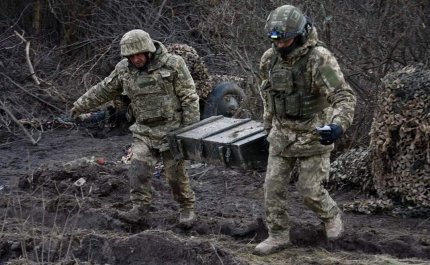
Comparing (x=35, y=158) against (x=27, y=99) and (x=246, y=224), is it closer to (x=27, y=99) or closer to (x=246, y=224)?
(x=27, y=99)

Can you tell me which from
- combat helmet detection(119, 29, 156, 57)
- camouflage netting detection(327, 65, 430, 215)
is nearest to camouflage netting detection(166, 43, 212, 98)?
camouflage netting detection(327, 65, 430, 215)

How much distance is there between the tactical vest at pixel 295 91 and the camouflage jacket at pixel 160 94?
133cm

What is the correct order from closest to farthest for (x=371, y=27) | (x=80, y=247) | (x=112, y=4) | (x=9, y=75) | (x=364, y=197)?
(x=80, y=247) < (x=364, y=197) < (x=371, y=27) < (x=9, y=75) < (x=112, y=4)

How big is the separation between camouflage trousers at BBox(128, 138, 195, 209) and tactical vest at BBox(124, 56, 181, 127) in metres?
0.29

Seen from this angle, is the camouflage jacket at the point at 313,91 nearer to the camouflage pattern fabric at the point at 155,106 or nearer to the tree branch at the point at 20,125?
the camouflage pattern fabric at the point at 155,106

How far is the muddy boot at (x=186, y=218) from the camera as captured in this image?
26.5ft

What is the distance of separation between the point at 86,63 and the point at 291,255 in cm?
1067

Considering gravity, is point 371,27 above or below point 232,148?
above

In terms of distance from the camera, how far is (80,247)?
Answer: 6773 millimetres

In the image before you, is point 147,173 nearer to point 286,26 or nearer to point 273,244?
point 273,244

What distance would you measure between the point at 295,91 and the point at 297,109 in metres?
0.14

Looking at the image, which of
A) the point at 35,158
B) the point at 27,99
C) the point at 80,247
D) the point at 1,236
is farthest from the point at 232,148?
the point at 27,99

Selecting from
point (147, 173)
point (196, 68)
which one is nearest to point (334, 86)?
point (147, 173)

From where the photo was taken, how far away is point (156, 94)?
7879 millimetres
